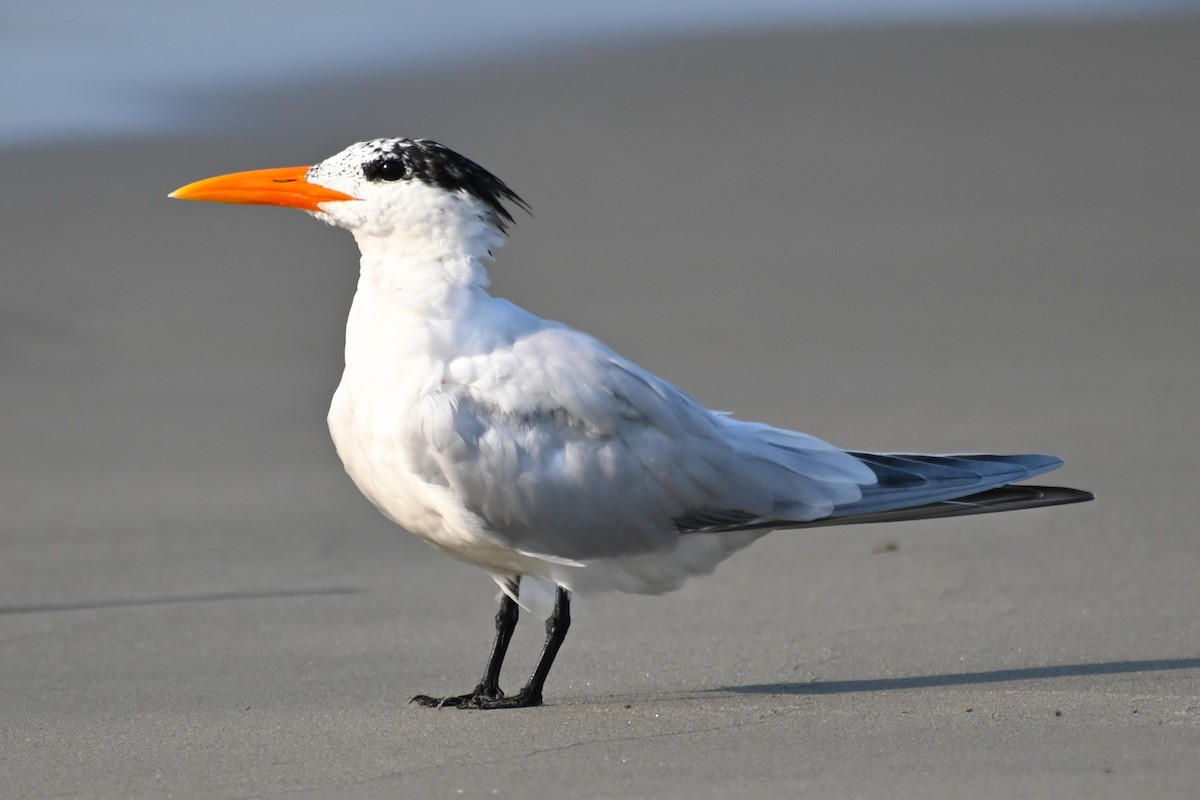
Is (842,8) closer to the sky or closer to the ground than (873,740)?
closer to the sky

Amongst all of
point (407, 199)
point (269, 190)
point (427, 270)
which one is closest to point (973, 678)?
point (427, 270)

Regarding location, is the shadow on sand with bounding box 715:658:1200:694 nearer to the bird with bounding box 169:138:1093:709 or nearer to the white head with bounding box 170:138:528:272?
the bird with bounding box 169:138:1093:709

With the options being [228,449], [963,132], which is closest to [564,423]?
[228,449]

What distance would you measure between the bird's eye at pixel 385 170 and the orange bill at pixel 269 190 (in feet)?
0.25

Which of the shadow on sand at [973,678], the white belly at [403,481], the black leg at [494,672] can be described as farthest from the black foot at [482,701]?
the shadow on sand at [973,678]

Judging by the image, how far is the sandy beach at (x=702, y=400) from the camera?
3.62 metres

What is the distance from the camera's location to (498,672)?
168 inches

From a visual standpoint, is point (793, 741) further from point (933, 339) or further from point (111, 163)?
point (111, 163)

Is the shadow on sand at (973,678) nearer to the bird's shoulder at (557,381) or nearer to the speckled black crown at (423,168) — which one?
the bird's shoulder at (557,381)

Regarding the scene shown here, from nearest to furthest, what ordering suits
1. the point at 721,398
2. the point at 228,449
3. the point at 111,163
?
the point at 228,449
the point at 721,398
the point at 111,163

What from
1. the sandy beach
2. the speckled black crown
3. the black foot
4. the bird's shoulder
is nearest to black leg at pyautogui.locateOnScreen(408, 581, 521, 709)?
the black foot

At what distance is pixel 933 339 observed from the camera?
8.41 meters

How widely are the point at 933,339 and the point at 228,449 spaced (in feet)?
11.2

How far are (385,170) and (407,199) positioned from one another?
0.10m
